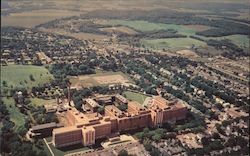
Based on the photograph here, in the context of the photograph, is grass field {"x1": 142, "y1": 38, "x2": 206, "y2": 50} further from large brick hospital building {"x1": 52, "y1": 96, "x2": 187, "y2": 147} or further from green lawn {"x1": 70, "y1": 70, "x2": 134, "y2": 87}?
large brick hospital building {"x1": 52, "y1": 96, "x2": 187, "y2": 147}

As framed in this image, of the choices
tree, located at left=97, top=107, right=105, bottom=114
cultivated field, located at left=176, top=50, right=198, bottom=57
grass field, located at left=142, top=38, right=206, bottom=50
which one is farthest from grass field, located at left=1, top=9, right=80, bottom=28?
tree, located at left=97, top=107, right=105, bottom=114

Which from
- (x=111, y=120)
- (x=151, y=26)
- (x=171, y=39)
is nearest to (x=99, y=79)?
(x=111, y=120)

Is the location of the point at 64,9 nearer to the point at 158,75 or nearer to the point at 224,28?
the point at 224,28

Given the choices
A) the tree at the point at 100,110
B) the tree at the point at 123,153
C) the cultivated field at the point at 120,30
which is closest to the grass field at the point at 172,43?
the cultivated field at the point at 120,30

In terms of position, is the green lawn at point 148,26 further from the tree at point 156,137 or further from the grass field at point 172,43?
the tree at point 156,137

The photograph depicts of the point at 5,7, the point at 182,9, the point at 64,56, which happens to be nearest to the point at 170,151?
the point at 64,56
